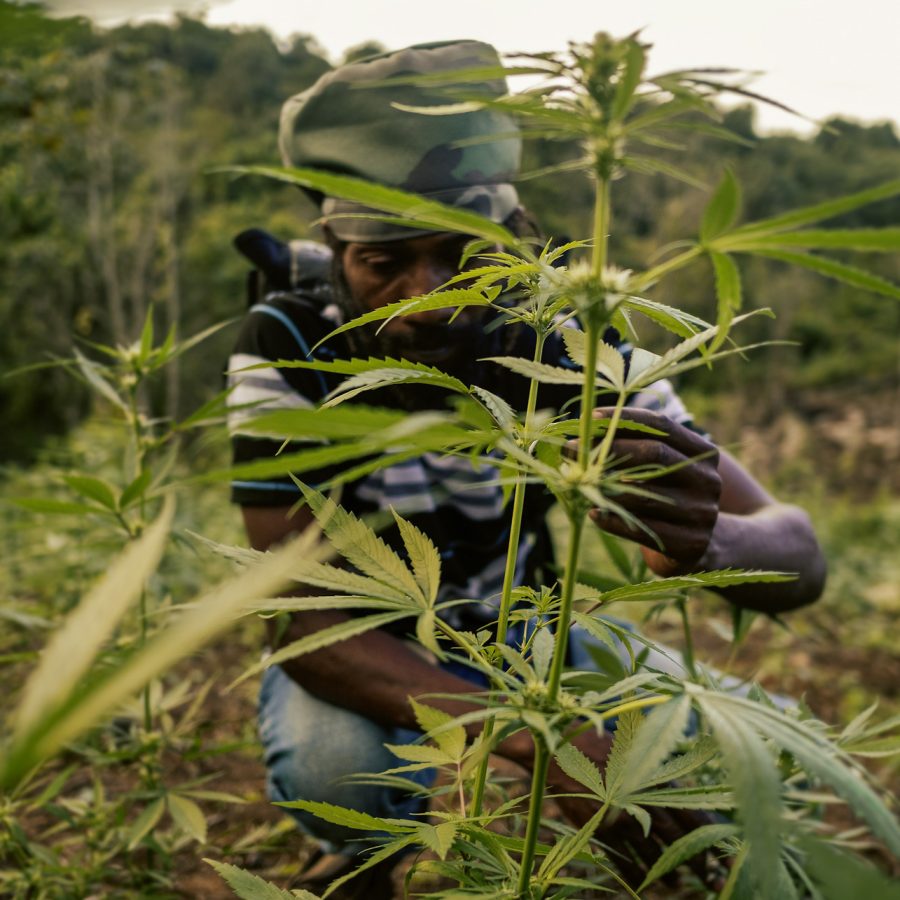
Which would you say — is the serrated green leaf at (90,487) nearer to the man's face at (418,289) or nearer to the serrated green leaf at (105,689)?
the serrated green leaf at (105,689)

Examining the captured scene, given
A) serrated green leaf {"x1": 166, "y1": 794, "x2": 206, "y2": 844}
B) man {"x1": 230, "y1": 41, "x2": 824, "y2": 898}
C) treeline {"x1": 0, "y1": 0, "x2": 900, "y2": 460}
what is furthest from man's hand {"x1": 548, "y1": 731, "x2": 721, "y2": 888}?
treeline {"x1": 0, "y1": 0, "x2": 900, "y2": 460}

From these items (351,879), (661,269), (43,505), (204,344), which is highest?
(661,269)

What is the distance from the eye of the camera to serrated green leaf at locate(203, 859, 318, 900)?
629 millimetres

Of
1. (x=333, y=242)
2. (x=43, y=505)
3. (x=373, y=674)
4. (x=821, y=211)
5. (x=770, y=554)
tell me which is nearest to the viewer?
(x=821, y=211)

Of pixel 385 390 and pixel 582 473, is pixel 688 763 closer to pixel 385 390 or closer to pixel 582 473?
pixel 582 473

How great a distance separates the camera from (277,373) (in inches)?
60.4

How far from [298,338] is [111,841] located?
0.93m

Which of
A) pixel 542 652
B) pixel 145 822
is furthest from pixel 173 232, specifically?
pixel 542 652

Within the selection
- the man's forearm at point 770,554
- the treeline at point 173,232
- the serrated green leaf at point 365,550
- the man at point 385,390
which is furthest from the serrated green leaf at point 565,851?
the treeline at point 173,232

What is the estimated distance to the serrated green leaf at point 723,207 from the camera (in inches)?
15.8

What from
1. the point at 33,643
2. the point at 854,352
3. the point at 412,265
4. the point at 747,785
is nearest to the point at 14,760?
the point at 747,785

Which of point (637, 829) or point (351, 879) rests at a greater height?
point (637, 829)

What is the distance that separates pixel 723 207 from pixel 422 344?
3.12 ft

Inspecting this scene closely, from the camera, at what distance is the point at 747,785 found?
39 cm
